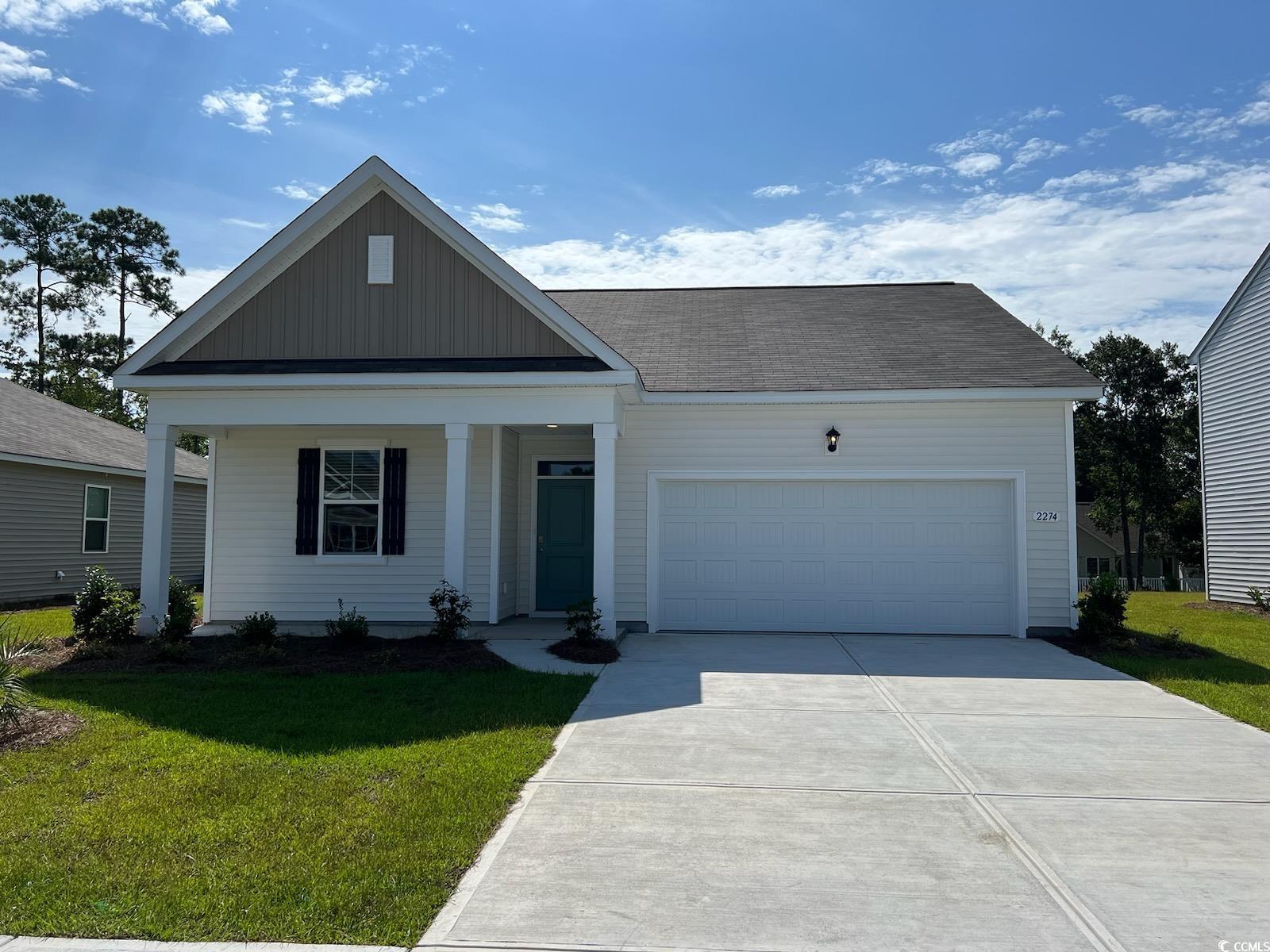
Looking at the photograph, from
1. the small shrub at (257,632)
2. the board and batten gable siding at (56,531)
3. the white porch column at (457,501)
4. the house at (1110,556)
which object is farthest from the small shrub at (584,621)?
the house at (1110,556)

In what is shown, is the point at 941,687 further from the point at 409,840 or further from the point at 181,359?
the point at 181,359

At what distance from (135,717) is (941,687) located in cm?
676

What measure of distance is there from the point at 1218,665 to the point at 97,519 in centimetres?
1950

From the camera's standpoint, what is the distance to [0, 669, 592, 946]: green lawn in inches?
134

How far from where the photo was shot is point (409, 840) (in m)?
4.09

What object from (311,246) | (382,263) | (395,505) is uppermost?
(311,246)

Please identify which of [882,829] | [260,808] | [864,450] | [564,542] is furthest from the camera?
[564,542]

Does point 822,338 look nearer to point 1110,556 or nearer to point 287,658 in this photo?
point 287,658

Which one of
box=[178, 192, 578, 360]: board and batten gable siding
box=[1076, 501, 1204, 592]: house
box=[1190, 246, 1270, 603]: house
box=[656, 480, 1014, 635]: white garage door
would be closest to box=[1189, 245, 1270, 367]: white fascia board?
box=[1190, 246, 1270, 603]: house

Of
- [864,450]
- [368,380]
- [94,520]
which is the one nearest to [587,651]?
[368,380]

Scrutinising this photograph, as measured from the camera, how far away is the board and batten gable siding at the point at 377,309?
10.6m

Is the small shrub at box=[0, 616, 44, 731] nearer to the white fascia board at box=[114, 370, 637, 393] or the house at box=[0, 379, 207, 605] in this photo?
the white fascia board at box=[114, 370, 637, 393]

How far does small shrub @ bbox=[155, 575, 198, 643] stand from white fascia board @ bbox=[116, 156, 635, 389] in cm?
253

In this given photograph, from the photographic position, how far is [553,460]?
1270 centimetres
